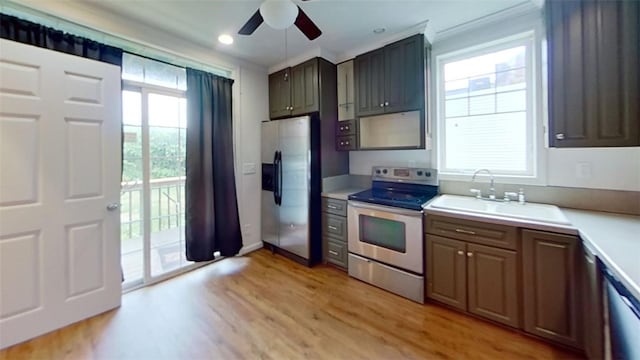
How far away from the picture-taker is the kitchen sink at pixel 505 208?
2020mm

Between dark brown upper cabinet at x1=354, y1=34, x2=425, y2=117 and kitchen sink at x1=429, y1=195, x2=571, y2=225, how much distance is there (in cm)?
101

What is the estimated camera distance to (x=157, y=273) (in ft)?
10.0

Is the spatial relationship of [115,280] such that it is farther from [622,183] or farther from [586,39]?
[622,183]

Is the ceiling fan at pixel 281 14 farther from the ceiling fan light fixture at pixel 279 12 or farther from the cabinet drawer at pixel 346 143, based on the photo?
the cabinet drawer at pixel 346 143

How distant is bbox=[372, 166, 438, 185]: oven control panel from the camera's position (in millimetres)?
3078

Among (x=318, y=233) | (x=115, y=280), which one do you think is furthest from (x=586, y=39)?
(x=115, y=280)

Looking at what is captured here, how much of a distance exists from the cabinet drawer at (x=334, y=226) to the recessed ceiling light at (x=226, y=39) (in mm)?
2280

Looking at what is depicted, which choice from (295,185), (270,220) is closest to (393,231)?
(295,185)

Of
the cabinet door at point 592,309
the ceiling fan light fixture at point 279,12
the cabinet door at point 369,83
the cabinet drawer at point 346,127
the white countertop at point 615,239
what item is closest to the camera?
the white countertop at point 615,239

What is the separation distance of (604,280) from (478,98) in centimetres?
195

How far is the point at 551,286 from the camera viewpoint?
1912 mm

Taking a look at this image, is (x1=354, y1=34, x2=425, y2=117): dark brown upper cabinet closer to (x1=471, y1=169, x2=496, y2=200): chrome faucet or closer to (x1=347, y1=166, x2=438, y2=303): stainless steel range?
(x1=347, y1=166, x2=438, y2=303): stainless steel range

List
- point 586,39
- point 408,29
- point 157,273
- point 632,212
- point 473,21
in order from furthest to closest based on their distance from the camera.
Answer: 1. point 157,273
2. point 408,29
3. point 473,21
4. point 632,212
5. point 586,39

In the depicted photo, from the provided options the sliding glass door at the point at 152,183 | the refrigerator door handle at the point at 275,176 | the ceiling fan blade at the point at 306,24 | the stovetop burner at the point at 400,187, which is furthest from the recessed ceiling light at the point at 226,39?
the stovetop burner at the point at 400,187
